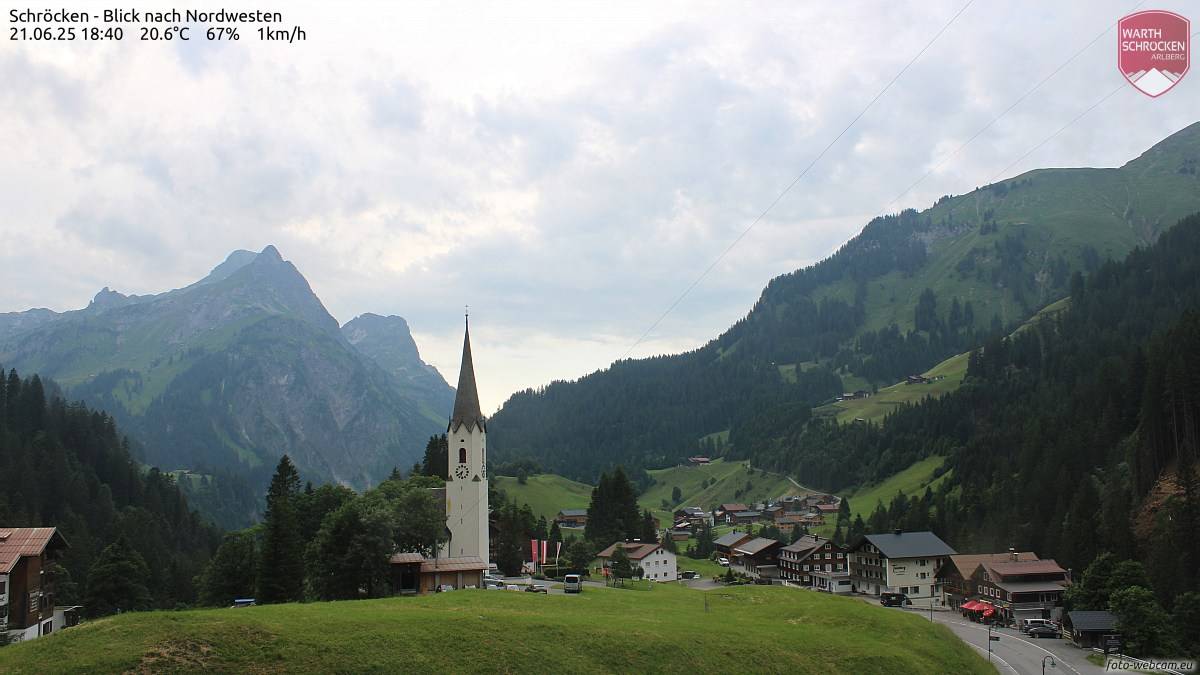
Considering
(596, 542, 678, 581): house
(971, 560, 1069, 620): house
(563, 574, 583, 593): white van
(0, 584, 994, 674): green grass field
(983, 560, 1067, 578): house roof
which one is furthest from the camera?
(596, 542, 678, 581): house

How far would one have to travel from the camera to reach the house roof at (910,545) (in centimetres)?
10669

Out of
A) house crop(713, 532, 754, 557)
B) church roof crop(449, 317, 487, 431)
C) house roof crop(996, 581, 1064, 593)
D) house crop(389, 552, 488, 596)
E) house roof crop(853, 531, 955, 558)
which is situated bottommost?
house roof crop(996, 581, 1064, 593)

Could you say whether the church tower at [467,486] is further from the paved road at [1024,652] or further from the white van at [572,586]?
the paved road at [1024,652]

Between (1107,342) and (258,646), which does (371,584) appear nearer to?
(258,646)

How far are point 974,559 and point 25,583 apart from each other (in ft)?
320

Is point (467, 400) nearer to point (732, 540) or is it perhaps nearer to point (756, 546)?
point (756, 546)

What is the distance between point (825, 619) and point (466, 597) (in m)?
26.0

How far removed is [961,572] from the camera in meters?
99.9

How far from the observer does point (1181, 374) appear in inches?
3460

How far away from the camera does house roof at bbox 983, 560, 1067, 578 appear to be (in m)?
89.1

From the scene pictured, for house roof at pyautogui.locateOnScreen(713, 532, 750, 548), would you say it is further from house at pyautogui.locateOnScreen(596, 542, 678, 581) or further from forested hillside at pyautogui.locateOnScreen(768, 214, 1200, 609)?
house at pyautogui.locateOnScreen(596, 542, 678, 581)

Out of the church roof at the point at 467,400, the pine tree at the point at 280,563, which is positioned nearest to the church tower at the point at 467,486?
the church roof at the point at 467,400

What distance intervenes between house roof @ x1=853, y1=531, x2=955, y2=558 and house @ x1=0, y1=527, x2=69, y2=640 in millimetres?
90781

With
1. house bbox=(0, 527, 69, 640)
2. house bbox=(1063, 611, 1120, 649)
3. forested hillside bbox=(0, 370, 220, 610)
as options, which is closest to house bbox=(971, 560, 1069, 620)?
house bbox=(1063, 611, 1120, 649)
